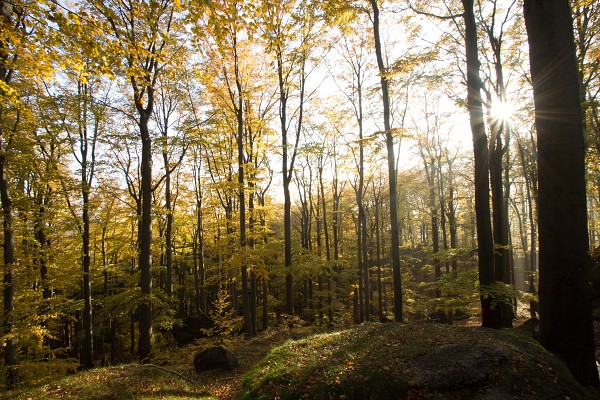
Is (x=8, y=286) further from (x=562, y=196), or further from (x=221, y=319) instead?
(x=562, y=196)

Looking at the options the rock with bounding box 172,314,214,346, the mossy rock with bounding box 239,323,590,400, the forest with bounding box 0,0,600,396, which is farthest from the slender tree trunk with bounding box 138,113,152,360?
the rock with bounding box 172,314,214,346

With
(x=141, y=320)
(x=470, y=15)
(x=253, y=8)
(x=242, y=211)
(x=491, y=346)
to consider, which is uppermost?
(x=470, y=15)

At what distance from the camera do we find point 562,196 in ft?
14.4

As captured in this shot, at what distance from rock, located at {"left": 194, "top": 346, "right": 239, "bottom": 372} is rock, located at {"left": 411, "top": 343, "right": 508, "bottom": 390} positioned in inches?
235

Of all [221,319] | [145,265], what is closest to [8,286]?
[145,265]

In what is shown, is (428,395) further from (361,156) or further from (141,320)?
(361,156)

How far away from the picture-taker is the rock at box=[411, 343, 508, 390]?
3.72m

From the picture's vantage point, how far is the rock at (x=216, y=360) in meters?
8.34

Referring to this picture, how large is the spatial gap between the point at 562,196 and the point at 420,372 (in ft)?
10.8

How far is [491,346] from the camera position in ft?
14.1

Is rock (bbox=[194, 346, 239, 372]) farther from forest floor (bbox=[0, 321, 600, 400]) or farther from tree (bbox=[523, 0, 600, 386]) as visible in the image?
tree (bbox=[523, 0, 600, 386])

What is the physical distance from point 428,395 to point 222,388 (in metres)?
5.30

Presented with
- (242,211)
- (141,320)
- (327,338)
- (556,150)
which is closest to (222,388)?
(327,338)

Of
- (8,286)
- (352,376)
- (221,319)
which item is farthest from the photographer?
(221,319)
